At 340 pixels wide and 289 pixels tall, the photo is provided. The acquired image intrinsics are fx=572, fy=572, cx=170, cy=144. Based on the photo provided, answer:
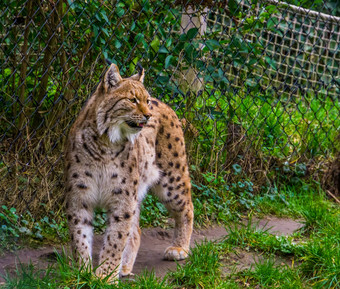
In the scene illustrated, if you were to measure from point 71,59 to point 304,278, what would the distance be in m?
2.89

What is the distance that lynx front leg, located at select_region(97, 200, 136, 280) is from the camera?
416 cm

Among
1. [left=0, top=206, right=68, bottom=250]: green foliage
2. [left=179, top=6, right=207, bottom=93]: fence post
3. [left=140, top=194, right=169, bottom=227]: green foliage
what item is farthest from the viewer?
[left=179, top=6, right=207, bottom=93]: fence post

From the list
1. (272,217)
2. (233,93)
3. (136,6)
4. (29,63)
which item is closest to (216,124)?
(233,93)

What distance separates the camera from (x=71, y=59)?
5.42 meters

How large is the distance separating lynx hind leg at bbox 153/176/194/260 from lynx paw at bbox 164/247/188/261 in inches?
3.7

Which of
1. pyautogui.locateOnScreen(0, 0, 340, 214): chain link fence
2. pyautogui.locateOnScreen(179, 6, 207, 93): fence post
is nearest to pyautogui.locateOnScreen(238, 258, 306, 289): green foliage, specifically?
pyautogui.locateOnScreen(0, 0, 340, 214): chain link fence

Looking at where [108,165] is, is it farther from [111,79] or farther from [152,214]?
[152,214]

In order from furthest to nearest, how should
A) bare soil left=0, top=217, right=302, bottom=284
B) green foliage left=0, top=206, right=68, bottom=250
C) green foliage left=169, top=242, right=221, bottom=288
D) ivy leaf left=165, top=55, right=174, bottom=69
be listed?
ivy leaf left=165, top=55, right=174, bottom=69 → green foliage left=0, top=206, right=68, bottom=250 → bare soil left=0, top=217, right=302, bottom=284 → green foliage left=169, top=242, right=221, bottom=288

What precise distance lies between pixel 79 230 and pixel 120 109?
93cm

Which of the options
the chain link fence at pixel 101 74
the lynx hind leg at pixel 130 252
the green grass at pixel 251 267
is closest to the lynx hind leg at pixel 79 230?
the green grass at pixel 251 267

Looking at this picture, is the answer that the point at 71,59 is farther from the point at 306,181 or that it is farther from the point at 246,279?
the point at 306,181

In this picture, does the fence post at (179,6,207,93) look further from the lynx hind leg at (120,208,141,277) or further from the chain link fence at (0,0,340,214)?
the lynx hind leg at (120,208,141,277)

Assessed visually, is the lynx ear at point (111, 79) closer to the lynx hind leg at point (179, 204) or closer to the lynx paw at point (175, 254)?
the lynx hind leg at point (179, 204)

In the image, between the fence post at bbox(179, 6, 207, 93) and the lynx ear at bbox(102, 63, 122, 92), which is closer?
the lynx ear at bbox(102, 63, 122, 92)
